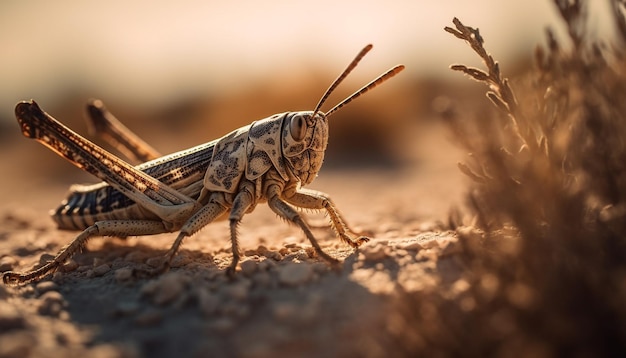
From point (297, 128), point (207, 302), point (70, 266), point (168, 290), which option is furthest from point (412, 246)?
point (70, 266)

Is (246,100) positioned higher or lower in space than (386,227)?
higher

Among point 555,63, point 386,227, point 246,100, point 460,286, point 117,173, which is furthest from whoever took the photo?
point 246,100

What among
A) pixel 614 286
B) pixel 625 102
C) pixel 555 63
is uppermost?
pixel 555 63

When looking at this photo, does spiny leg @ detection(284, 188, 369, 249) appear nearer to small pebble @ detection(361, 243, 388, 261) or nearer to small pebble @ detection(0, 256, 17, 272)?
small pebble @ detection(361, 243, 388, 261)

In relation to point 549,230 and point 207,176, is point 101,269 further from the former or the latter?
point 549,230

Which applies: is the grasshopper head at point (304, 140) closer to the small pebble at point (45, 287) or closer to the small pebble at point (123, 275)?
the small pebble at point (123, 275)

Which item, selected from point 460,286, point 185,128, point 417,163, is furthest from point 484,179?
point 185,128

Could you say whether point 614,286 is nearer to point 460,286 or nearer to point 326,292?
point 460,286
